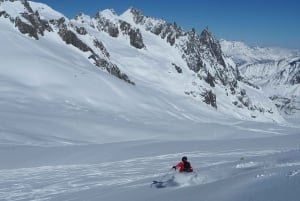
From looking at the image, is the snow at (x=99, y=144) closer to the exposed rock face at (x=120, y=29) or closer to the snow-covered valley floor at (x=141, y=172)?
the snow-covered valley floor at (x=141, y=172)

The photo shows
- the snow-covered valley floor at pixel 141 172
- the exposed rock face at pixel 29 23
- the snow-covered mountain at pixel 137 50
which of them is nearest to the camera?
the snow-covered valley floor at pixel 141 172

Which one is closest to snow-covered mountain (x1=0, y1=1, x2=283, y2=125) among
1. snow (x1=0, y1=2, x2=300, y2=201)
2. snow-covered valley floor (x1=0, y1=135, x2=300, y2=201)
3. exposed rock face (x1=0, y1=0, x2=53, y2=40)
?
exposed rock face (x1=0, y1=0, x2=53, y2=40)

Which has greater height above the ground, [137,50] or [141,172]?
[137,50]

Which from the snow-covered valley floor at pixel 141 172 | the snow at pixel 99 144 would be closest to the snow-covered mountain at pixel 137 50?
the snow at pixel 99 144

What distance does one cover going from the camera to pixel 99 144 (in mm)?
27500

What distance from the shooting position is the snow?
1323 centimetres

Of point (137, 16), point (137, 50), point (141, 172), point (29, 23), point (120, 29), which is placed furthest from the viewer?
point (137, 16)

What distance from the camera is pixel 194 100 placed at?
8856 centimetres

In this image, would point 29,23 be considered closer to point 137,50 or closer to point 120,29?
point 137,50

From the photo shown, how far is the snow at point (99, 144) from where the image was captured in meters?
13.2

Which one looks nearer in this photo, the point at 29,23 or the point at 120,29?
the point at 29,23

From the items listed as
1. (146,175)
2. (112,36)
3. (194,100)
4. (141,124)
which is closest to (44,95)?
(141,124)

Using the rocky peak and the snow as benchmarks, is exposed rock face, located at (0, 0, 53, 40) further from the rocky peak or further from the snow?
the rocky peak

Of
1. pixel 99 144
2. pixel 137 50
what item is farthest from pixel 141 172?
pixel 137 50
